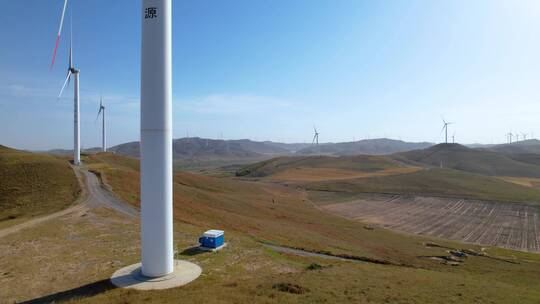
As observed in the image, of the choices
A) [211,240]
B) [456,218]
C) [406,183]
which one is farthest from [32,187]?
[406,183]

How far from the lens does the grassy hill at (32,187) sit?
4456cm

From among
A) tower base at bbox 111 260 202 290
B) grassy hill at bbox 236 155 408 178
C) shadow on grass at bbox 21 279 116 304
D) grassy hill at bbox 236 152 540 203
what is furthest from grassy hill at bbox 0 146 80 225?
grassy hill at bbox 236 155 408 178

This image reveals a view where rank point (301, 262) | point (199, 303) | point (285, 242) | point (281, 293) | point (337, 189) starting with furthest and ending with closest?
point (337, 189)
point (285, 242)
point (301, 262)
point (281, 293)
point (199, 303)

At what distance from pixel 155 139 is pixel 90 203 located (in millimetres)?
30593

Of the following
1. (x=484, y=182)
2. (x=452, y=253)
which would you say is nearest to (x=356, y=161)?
(x=484, y=182)

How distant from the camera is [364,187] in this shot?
12669cm

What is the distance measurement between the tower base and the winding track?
17784 mm

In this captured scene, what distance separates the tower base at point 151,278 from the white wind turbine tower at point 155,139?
0.06 metres

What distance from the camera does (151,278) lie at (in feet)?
73.7

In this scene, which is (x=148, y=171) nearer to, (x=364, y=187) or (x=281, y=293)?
(x=281, y=293)

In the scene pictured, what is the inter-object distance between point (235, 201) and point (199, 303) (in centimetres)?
5500

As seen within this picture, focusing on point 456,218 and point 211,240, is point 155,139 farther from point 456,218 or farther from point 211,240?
point 456,218

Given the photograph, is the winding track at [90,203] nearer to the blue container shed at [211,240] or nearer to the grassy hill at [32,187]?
the grassy hill at [32,187]

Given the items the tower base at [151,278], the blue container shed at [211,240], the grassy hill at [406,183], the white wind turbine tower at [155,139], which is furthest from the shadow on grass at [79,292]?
the grassy hill at [406,183]
